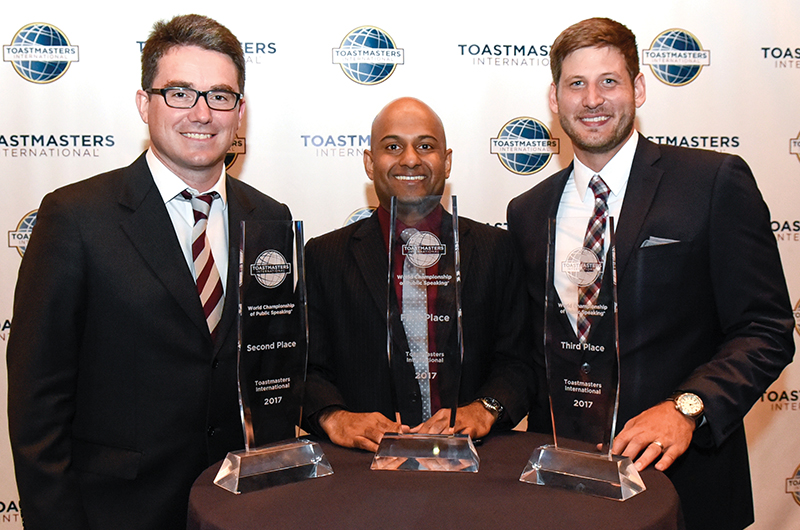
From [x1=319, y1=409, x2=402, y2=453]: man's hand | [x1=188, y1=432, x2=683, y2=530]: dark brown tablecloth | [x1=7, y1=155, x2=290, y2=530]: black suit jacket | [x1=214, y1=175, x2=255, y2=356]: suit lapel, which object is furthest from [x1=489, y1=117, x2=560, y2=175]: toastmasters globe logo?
[x1=188, y1=432, x2=683, y2=530]: dark brown tablecloth

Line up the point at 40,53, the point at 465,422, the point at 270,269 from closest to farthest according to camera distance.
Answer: the point at 270,269 → the point at 465,422 → the point at 40,53

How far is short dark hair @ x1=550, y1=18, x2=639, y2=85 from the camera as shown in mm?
2184

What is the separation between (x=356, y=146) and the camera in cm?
349

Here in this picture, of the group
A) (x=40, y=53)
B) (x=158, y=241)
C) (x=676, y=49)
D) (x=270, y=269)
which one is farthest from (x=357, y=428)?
(x=676, y=49)

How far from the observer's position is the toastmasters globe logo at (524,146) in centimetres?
354

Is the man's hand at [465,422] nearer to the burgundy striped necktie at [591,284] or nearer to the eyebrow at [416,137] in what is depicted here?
the burgundy striped necktie at [591,284]

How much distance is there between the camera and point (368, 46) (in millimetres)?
3445

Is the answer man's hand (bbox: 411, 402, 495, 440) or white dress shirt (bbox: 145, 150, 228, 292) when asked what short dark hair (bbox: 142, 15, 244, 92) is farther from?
man's hand (bbox: 411, 402, 495, 440)

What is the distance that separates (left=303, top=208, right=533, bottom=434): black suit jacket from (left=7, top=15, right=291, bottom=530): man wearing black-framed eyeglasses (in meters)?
0.28

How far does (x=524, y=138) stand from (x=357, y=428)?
2340mm

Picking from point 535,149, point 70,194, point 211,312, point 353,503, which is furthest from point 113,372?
point 535,149

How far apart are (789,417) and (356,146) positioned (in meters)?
2.87

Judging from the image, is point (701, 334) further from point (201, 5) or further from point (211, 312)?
point (201, 5)

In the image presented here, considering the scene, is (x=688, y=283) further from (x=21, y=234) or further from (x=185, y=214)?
(x=21, y=234)
